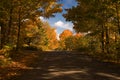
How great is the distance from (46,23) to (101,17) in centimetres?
5669

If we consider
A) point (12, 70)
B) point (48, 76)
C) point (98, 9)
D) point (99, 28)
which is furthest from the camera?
point (99, 28)

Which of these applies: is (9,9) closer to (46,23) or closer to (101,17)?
(101,17)

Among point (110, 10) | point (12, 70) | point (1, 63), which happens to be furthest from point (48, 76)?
Result: point (110, 10)

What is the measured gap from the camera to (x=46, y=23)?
3103 inches

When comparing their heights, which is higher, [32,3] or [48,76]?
[32,3]

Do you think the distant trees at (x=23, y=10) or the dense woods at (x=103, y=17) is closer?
the distant trees at (x=23, y=10)

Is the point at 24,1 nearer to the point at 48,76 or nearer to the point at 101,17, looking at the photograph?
the point at 101,17

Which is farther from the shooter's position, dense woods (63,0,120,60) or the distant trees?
dense woods (63,0,120,60)

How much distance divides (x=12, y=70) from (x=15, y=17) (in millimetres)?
8288

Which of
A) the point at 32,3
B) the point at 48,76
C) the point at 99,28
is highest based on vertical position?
the point at 32,3

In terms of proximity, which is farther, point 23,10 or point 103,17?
point 103,17

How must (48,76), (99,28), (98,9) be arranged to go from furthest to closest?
(99,28), (98,9), (48,76)

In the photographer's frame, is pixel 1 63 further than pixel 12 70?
Yes

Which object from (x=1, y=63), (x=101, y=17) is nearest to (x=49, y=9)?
(x=101, y=17)
